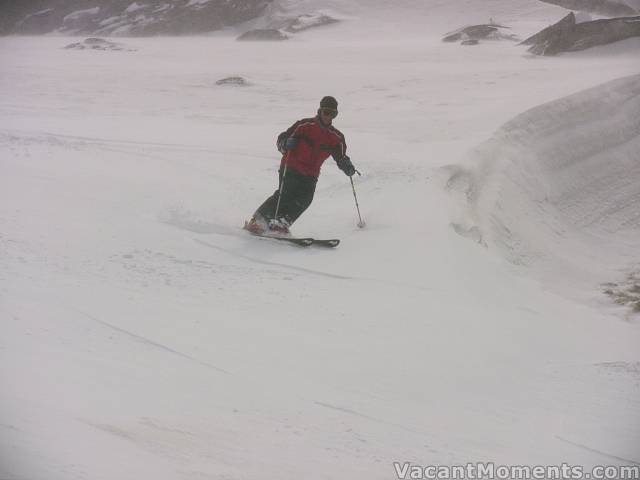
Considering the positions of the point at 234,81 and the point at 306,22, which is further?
the point at 306,22

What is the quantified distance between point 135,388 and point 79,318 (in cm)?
108

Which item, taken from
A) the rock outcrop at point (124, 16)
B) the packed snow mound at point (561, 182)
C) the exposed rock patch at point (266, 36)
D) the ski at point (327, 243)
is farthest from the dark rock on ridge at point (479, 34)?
the ski at point (327, 243)

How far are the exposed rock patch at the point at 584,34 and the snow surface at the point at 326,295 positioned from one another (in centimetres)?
497

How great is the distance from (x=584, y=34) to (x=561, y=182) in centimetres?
962

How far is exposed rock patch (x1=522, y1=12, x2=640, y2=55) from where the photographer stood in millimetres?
16234

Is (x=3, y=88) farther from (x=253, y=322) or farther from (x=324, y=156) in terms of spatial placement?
(x=253, y=322)

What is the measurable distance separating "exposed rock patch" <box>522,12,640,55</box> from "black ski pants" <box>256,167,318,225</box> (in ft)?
42.6

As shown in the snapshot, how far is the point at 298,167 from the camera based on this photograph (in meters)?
6.24

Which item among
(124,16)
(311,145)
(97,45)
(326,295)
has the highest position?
(124,16)

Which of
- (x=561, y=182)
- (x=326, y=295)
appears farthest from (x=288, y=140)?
(x=561, y=182)

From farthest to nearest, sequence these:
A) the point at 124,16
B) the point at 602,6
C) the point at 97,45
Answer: the point at 124,16
the point at 97,45
the point at 602,6

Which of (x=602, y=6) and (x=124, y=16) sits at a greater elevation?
(x=124, y=16)

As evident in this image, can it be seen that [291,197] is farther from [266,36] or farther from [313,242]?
[266,36]

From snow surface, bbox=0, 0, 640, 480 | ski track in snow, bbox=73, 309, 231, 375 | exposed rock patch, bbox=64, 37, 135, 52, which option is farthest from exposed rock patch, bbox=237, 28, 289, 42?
ski track in snow, bbox=73, 309, 231, 375
